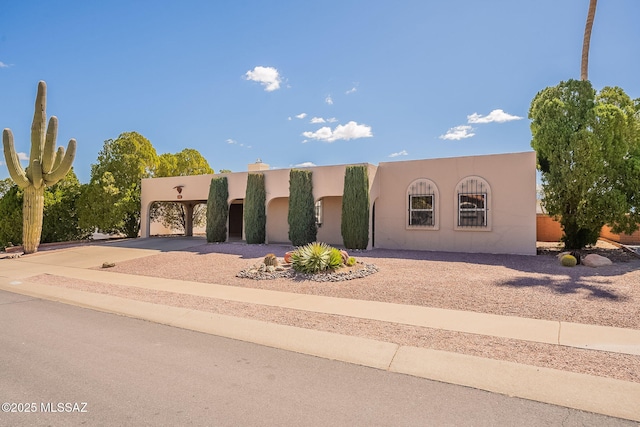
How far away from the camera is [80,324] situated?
7062 millimetres

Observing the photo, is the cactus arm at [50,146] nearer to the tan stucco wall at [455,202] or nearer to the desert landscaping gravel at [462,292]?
the desert landscaping gravel at [462,292]

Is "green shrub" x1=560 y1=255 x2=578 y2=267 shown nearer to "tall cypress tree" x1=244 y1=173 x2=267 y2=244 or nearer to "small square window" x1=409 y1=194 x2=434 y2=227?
"small square window" x1=409 y1=194 x2=434 y2=227

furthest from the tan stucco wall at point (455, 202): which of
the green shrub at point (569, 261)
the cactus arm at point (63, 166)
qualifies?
the cactus arm at point (63, 166)

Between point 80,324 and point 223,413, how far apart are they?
15.3 feet

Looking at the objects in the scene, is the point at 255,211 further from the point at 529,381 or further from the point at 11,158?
the point at 529,381

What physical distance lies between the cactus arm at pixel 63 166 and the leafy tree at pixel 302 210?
10.6 m

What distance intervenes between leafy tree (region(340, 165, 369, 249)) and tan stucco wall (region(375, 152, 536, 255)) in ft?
4.67

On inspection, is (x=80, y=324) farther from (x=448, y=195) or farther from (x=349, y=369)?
(x=448, y=195)

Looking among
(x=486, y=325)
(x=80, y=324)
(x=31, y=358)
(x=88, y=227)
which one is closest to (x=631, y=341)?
(x=486, y=325)

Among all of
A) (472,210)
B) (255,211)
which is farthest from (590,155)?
(255,211)

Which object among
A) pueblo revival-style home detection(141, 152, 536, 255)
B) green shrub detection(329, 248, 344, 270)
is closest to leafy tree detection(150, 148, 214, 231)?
pueblo revival-style home detection(141, 152, 536, 255)

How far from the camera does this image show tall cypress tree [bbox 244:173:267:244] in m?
19.5

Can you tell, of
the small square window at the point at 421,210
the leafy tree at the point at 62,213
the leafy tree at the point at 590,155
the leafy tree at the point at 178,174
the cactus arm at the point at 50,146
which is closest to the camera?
the leafy tree at the point at 590,155

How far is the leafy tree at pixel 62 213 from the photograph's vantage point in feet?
77.7
